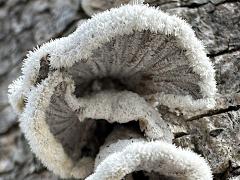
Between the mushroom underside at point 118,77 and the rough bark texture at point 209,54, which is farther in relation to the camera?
the rough bark texture at point 209,54

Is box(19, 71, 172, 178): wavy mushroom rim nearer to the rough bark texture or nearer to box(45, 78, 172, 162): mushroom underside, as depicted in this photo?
box(45, 78, 172, 162): mushroom underside

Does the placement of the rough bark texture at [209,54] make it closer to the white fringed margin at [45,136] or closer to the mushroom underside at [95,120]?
the mushroom underside at [95,120]

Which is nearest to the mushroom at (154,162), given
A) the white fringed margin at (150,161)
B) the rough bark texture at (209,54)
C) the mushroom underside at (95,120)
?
the white fringed margin at (150,161)

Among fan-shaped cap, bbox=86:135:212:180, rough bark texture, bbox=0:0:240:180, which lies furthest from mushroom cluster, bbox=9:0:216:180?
rough bark texture, bbox=0:0:240:180

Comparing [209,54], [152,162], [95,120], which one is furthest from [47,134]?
[209,54]

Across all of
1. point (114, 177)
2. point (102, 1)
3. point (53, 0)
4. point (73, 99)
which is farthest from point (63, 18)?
point (114, 177)

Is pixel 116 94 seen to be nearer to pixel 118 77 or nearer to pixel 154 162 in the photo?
pixel 118 77
